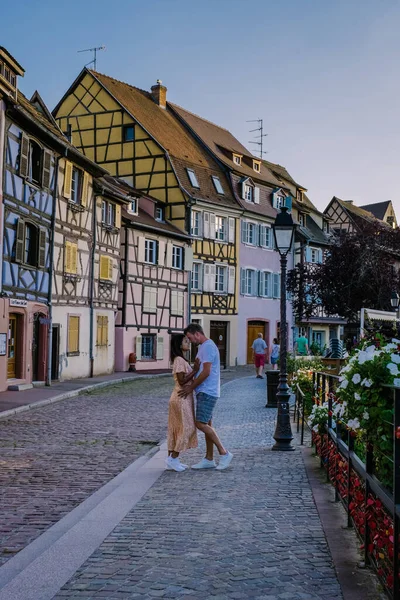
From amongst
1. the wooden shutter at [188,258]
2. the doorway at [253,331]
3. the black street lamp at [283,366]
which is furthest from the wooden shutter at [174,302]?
the black street lamp at [283,366]

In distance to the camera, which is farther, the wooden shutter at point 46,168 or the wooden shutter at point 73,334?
the wooden shutter at point 73,334

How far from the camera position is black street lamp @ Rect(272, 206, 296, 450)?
35.7ft

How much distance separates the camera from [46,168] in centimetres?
2427

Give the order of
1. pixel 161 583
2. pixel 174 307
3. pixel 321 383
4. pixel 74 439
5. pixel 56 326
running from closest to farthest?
pixel 161 583 < pixel 321 383 < pixel 74 439 < pixel 56 326 < pixel 174 307

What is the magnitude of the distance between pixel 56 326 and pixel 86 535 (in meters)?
20.6

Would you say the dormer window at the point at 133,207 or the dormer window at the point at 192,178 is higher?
the dormer window at the point at 192,178

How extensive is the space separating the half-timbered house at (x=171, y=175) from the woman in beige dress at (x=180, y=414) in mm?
30343

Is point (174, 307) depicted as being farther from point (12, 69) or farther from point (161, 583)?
point (161, 583)

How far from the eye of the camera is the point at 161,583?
15.5 feet

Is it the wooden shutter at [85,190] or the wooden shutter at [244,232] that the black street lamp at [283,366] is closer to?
the wooden shutter at [85,190]

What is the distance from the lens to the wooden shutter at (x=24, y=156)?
21984mm

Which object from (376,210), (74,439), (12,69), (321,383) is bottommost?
(74,439)

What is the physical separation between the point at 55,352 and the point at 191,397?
58.2 ft

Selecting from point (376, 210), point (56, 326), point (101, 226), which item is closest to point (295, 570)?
point (56, 326)
